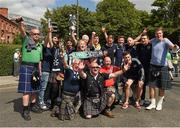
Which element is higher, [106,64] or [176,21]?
[176,21]

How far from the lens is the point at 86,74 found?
8.27m

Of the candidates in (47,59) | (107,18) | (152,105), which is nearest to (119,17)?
(107,18)

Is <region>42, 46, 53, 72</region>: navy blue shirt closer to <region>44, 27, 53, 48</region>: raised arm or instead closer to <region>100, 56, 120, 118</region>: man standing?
<region>44, 27, 53, 48</region>: raised arm

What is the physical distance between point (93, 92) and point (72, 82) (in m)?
0.48

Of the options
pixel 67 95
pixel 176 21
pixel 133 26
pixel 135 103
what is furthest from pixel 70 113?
pixel 133 26

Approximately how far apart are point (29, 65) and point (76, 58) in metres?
0.99

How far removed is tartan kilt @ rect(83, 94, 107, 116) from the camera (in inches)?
328

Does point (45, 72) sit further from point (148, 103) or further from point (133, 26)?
point (133, 26)

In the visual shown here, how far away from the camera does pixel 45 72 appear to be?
29.6ft

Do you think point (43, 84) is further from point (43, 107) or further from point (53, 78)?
point (43, 107)

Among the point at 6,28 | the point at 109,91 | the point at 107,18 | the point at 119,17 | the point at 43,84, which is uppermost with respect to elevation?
the point at 119,17

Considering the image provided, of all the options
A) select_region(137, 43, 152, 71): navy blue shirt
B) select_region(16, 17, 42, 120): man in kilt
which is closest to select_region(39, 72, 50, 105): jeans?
select_region(16, 17, 42, 120): man in kilt

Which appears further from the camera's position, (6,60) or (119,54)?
(6,60)

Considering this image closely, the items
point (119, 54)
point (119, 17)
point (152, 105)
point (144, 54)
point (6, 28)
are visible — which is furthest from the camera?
point (6, 28)
